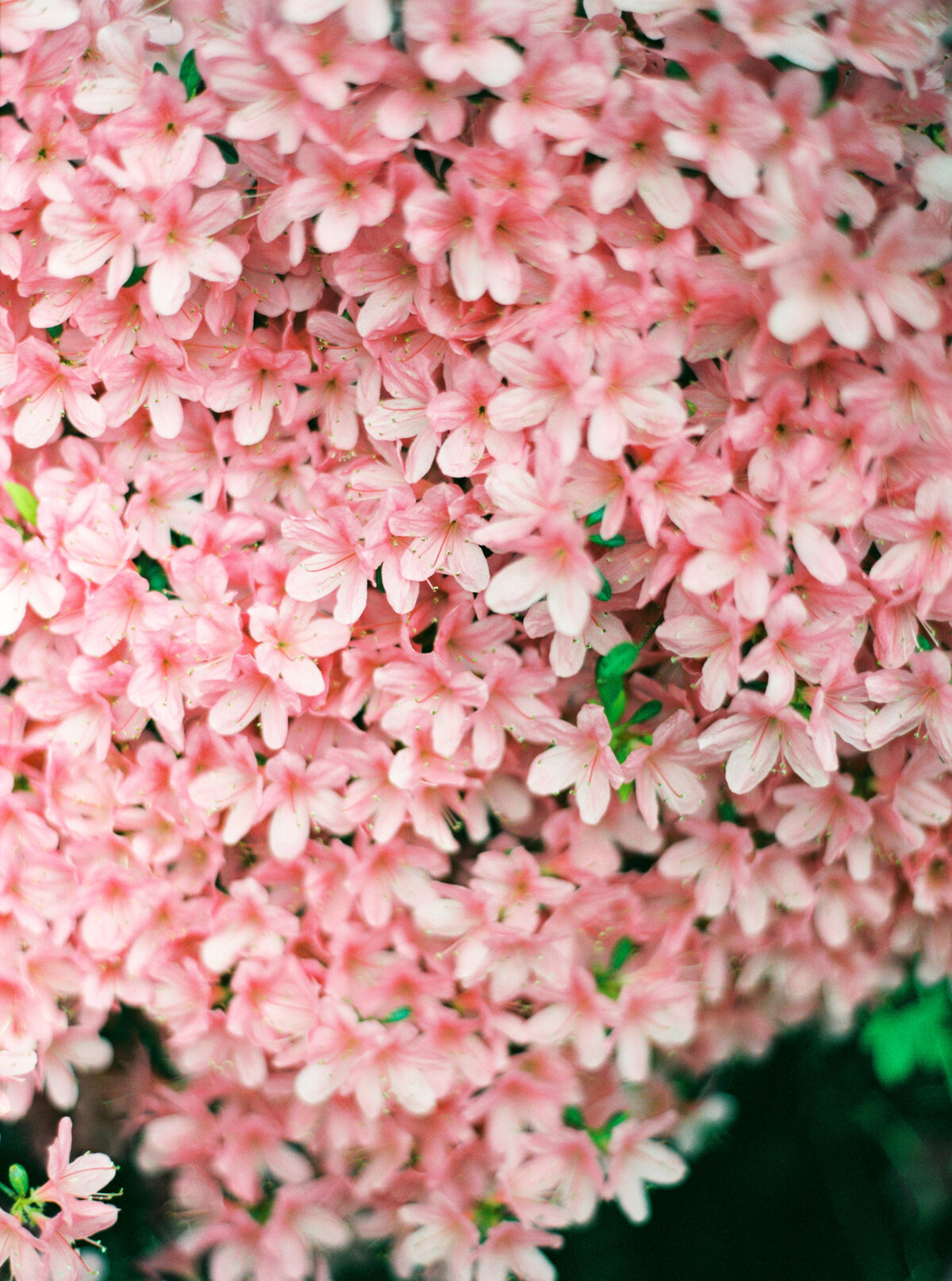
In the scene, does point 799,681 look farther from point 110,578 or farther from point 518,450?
point 110,578

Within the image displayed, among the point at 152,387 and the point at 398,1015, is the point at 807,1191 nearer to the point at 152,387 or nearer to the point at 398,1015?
the point at 398,1015

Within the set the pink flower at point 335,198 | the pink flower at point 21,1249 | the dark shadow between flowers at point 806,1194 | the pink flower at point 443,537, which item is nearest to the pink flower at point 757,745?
the pink flower at point 443,537

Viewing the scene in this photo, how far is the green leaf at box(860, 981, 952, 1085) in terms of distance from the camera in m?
1.16

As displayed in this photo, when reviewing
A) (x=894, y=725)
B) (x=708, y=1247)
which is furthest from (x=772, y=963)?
(x=708, y=1247)

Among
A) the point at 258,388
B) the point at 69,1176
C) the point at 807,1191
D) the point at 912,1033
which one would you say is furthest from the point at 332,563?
the point at 807,1191

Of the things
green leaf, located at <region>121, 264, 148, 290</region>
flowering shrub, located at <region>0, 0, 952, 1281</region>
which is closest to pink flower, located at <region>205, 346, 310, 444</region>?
flowering shrub, located at <region>0, 0, 952, 1281</region>

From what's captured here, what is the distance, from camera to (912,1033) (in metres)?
1.16

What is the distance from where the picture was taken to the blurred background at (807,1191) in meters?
1.30

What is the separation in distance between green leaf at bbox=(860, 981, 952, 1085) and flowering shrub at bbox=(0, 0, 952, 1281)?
95 millimetres

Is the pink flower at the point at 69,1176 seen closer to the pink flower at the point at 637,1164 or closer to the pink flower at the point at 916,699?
the pink flower at the point at 637,1164

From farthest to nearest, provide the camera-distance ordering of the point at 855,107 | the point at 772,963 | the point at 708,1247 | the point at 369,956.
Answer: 1. the point at 708,1247
2. the point at 772,963
3. the point at 369,956
4. the point at 855,107

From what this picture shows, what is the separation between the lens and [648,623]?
94 cm

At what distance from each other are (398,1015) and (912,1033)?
2.09 feet

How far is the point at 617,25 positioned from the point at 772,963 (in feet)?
3.12
